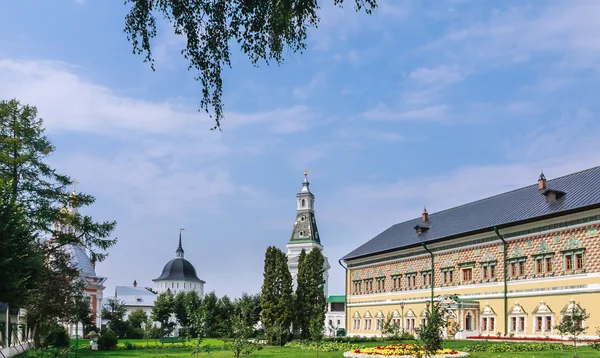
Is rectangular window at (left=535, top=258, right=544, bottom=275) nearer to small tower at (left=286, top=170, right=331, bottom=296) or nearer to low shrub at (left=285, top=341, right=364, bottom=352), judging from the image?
low shrub at (left=285, top=341, right=364, bottom=352)

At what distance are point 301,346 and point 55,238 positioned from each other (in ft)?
49.5

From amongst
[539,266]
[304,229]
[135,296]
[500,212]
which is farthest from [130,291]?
[539,266]

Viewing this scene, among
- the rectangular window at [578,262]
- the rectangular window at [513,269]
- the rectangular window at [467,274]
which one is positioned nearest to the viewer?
the rectangular window at [578,262]

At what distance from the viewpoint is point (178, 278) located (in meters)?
119

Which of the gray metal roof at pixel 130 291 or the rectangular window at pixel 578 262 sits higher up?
the rectangular window at pixel 578 262

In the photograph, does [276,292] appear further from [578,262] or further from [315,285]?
[578,262]

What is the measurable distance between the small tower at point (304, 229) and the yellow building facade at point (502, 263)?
44.8m

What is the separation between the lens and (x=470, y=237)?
38.1 metres

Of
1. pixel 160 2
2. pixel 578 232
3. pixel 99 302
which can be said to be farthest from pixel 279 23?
pixel 99 302

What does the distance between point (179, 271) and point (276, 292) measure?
7672 centimetres

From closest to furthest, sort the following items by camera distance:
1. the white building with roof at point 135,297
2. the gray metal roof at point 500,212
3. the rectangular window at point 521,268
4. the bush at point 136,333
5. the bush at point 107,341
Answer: the gray metal roof at point 500,212, the rectangular window at point 521,268, the bush at point 107,341, the bush at point 136,333, the white building with roof at point 135,297

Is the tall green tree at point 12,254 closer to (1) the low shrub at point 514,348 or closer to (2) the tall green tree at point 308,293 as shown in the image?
(1) the low shrub at point 514,348

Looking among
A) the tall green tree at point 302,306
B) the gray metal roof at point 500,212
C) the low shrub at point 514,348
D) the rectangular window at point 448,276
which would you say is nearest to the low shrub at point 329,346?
the low shrub at point 514,348

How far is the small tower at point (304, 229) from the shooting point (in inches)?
3728
